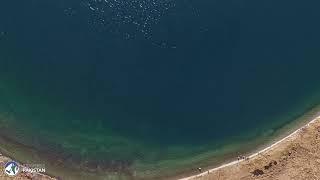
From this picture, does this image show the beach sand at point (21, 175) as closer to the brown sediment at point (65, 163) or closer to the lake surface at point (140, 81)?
the brown sediment at point (65, 163)

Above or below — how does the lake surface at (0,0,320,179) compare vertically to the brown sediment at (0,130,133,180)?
above

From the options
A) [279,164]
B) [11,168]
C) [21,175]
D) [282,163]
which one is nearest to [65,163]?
[21,175]

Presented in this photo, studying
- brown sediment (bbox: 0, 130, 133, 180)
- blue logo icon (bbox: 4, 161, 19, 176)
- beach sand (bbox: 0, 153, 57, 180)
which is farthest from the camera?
brown sediment (bbox: 0, 130, 133, 180)

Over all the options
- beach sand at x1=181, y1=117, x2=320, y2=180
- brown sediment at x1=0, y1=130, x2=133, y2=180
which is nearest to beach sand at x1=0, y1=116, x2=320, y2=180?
beach sand at x1=181, y1=117, x2=320, y2=180

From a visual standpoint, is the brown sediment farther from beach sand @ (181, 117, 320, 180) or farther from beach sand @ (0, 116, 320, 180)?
beach sand @ (181, 117, 320, 180)

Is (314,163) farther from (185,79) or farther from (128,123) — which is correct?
(128,123)

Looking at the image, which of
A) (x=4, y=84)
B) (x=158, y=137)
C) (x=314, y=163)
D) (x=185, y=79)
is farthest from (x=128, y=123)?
(x=314, y=163)
